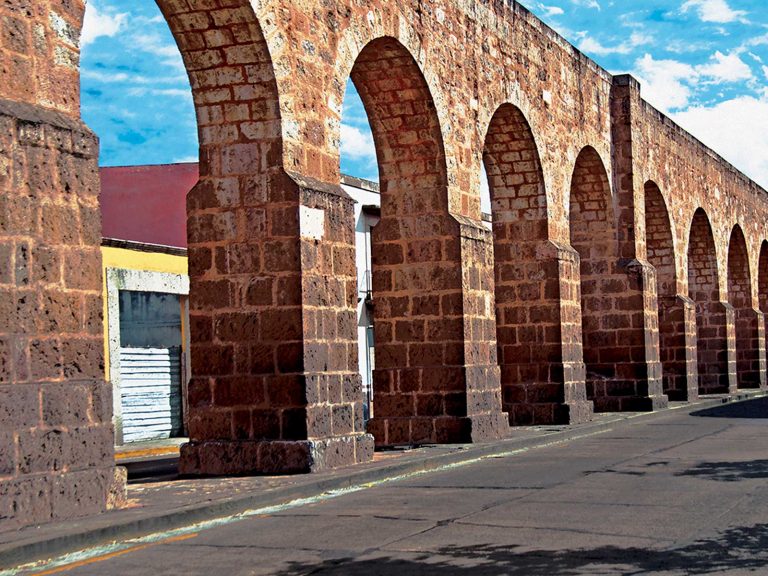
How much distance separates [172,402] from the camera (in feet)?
60.2

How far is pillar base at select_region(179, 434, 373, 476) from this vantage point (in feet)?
32.6

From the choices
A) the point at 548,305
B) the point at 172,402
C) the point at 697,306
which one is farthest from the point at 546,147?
the point at 697,306

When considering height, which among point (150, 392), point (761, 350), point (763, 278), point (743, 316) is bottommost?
point (150, 392)

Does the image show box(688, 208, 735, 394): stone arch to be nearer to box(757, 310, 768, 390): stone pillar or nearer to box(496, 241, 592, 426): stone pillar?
box(757, 310, 768, 390): stone pillar

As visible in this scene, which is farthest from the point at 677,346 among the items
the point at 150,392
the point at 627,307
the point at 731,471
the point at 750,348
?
the point at 731,471

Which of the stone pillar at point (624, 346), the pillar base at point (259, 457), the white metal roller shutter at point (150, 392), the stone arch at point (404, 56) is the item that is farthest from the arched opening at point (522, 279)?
the pillar base at point (259, 457)

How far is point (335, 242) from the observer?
10.7m

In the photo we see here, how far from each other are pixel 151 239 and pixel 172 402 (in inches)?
238

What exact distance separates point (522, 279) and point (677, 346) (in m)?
7.84

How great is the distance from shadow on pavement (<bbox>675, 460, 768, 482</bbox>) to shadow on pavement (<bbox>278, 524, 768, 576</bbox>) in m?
3.03

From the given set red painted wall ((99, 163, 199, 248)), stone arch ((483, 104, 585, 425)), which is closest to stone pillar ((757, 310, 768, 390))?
red painted wall ((99, 163, 199, 248))

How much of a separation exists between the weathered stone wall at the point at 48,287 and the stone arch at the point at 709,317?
21634mm

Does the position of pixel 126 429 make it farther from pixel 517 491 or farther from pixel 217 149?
pixel 517 491

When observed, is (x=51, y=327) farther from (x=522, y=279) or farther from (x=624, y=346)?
(x=624, y=346)
